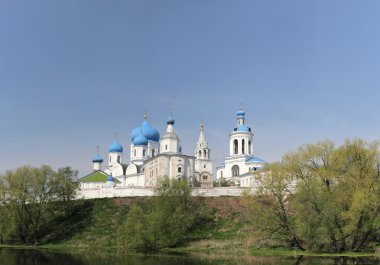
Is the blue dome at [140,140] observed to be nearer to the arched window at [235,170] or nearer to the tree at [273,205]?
the arched window at [235,170]

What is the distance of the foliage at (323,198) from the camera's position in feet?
102

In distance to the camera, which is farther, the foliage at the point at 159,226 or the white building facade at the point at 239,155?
the white building facade at the point at 239,155

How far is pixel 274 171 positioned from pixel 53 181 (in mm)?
23581

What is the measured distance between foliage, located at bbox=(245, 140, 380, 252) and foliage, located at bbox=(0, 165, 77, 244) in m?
21.5

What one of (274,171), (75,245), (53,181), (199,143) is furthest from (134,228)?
(199,143)

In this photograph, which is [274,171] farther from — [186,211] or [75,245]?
[75,245]

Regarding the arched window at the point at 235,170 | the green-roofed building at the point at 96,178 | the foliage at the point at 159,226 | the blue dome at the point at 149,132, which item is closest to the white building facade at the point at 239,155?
the arched window at the point at 235,170

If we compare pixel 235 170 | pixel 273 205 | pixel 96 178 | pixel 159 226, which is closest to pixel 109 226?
pixel 159 226

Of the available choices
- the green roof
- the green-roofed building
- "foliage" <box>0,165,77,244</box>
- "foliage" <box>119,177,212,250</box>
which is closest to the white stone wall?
"foliage" <box>0,165,77,244</box>

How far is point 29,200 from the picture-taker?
145 feet

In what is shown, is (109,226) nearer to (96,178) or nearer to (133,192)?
(133,192)

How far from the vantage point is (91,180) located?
75.6 m

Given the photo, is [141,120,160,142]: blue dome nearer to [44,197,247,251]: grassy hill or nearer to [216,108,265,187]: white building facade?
[216,108,265,187]: white building facade

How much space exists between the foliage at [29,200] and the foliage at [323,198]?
21494 millimetres
